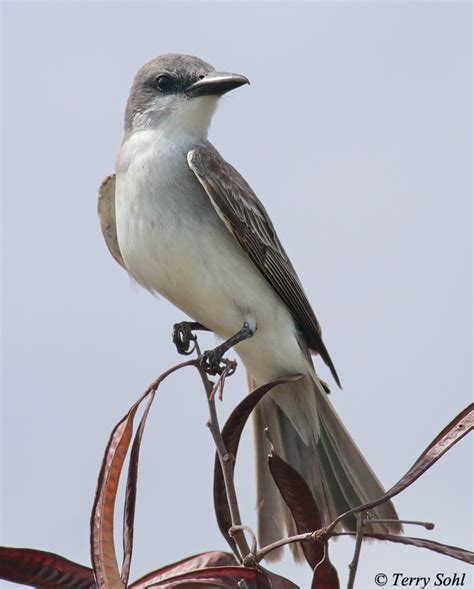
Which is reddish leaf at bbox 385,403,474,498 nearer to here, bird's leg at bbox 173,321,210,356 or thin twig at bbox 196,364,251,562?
thin twig at bbox 196,364,251,562

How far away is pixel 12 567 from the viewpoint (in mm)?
2664

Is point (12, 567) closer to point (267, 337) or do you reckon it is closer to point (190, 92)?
point (267, 337)

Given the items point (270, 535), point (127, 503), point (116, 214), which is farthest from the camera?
point (116, 214)

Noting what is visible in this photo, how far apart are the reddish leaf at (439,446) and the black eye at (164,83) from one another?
334cm

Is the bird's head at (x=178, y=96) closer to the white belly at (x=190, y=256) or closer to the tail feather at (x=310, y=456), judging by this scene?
the white belly at (x=190, y=256)

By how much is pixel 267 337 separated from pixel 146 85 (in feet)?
5.13

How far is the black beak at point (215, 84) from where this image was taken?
517cm

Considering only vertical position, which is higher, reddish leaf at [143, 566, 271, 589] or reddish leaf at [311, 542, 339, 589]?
reddish leaf at [143, 566, 271, 589]

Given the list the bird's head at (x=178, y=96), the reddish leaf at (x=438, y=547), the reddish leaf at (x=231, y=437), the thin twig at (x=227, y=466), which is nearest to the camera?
the reddish leaf at (x=438, y=547)

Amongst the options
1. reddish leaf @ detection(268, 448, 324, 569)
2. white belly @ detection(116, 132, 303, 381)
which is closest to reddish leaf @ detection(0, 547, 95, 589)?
reddish leaf @ detection(268, 448, 324, 569)

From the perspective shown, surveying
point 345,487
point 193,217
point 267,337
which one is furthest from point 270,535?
point 193,217

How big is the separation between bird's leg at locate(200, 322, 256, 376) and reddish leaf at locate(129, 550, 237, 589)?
1632 mm

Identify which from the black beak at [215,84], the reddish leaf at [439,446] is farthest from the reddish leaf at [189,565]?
the black beak at [215,84]

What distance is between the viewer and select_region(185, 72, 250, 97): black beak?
17.0 ft
